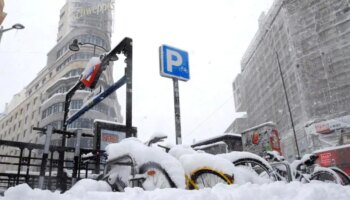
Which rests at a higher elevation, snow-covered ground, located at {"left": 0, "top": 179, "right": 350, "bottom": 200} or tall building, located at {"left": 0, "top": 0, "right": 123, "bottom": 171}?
tall building, located at {"left": 0, "top": 0, "right": 123, "bottom": 171}

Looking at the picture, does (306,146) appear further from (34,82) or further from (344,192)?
(34,82)

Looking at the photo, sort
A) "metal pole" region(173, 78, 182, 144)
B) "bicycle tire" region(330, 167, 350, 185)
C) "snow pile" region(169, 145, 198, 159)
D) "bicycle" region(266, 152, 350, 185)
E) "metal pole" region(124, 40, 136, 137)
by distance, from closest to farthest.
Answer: "snow pile" region(169, 145, 198, 159) < "bicycle" region(266, 152, 350, 185) < "metal pole" region(173, 78, 182, 144) < "metal pole" region(124, 40, 136, 137) < "bicycle tire" region(330, 167, 350, 185)

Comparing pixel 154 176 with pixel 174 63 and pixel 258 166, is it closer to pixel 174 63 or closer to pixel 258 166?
pixel 258 166

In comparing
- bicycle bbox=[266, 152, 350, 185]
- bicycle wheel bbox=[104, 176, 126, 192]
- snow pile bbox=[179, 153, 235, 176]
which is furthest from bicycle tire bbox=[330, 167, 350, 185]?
bicycle wheel bbox=[104, 176, 126, 192]

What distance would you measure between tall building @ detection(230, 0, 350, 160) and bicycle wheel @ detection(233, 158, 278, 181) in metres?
26.4

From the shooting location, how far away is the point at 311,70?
123 feet

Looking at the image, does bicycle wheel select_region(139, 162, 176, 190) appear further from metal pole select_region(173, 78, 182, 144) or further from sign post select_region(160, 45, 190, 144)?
sign post select_region(160, 45, 190, 144)

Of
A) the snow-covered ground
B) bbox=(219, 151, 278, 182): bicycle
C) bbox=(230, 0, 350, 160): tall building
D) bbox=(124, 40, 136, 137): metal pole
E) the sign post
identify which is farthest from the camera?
bbox=(230, 0, 350, 160): tall building

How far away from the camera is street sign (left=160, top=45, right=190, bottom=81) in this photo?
6.86 meters

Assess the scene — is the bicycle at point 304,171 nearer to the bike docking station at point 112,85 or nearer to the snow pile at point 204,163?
the snow pile at point 204,163

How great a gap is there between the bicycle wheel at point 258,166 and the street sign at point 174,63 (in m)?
2.65

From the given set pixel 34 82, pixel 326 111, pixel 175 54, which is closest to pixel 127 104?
pixel 175 54

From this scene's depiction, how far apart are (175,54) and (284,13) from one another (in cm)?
3998

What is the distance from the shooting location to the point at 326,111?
34.8 metres
